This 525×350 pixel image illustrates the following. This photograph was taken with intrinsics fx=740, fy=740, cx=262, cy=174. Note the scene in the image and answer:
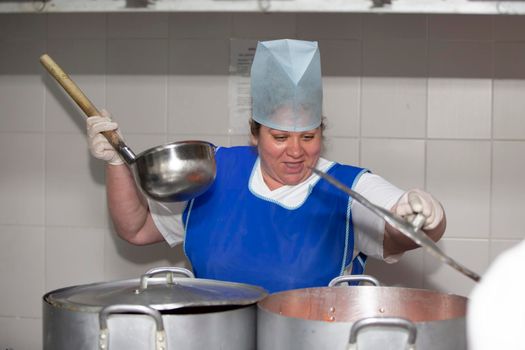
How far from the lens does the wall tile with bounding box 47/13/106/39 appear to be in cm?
222

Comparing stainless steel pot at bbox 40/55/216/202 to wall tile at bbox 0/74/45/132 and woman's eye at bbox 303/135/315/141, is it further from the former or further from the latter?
wall tile at bbox 0/74/45/132

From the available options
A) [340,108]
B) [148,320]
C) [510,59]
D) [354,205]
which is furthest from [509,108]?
[148,320]

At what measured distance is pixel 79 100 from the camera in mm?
1595

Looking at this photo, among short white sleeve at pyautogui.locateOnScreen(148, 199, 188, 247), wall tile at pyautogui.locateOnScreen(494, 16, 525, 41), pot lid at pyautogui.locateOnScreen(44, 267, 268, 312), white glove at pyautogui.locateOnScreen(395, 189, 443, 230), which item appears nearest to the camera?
pot lid at pyautogui.locateOnScreen(44, 267, 268, 312)

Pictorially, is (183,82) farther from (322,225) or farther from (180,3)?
(180,3)

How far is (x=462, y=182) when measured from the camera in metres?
2.14

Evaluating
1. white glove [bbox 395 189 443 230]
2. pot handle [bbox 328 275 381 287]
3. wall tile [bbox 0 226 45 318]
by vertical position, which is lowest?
wall tile [bbox 0 226 45 318]

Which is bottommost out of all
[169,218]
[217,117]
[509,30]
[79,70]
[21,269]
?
[21,269]

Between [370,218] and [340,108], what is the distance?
23.5 inches

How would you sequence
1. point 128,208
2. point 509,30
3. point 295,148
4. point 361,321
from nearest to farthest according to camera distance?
point 361,321 → point 295,148 → point 128,208 → point 509,30

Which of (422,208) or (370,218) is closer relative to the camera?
(422,208)

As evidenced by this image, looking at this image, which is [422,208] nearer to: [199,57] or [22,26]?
[199,57]

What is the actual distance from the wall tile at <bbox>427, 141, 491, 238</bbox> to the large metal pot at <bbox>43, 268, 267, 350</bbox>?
3.46 feet

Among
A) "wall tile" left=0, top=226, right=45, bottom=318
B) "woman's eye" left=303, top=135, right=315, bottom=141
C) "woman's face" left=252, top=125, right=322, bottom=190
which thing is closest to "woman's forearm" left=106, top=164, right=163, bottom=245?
"woman's face" left=252, top=125, right=322, bottom=190
